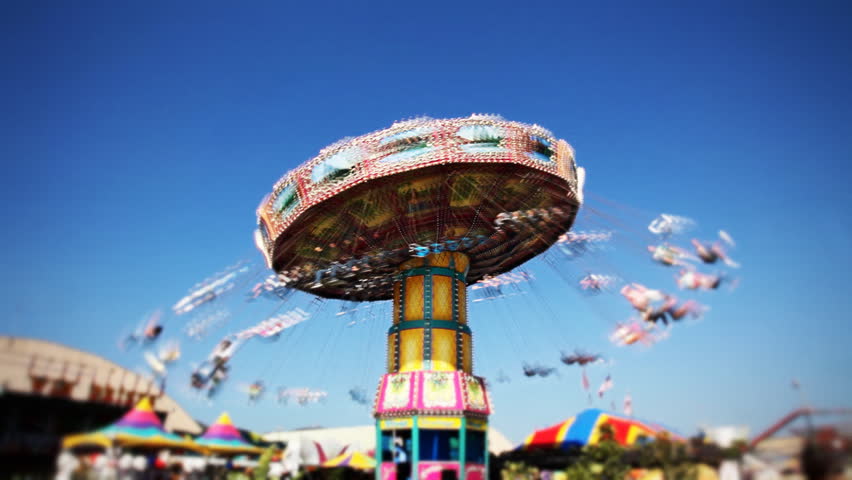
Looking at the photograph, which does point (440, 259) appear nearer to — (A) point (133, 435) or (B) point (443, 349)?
(B) point (443, 349)

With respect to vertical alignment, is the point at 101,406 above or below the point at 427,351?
below

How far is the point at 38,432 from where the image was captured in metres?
12.5

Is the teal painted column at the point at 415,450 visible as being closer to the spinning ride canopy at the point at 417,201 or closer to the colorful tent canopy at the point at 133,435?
the spinning ride canopy at the point at 417,201

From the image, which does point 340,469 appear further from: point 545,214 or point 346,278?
point 545,214

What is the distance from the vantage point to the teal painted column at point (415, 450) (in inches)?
813

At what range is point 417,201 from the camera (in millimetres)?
21750

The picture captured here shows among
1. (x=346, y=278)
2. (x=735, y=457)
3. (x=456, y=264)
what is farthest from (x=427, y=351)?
(x=735, y=457)

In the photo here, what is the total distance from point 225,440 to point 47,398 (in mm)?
7019

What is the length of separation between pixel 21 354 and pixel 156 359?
4201 millimetres

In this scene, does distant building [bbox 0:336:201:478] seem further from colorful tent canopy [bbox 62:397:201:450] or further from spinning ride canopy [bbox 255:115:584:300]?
spinning ride canopy [bbox 255:115:584:300]

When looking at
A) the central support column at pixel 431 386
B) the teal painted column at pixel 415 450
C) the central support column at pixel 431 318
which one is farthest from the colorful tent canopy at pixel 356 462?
the teal painted column at pixel 415 450

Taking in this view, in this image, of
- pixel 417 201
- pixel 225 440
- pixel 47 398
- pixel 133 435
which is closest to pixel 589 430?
pixel 417 201

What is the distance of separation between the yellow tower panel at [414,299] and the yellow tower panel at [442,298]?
520mm

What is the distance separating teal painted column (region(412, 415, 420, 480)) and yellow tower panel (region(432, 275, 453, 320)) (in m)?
4.15
